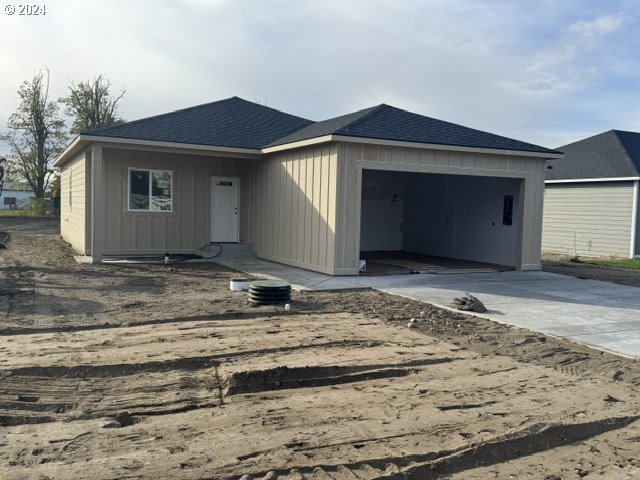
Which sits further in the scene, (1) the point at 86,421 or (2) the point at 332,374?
(2) the point at 332,374

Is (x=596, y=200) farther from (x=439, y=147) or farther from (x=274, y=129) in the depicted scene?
(x=274, y=129)

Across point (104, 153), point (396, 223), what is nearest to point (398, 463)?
point (104, 153)

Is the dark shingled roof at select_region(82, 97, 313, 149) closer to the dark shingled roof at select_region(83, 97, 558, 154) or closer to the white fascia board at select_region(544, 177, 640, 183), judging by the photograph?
the dark shingled roof at select_region(83, 97, 558, 154)

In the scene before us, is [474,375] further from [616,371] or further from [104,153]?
[104,153]

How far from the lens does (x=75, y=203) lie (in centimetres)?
1848

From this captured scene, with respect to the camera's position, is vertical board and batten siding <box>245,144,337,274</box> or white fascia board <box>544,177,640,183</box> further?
white fascia board <box>544,177,640,183</box>

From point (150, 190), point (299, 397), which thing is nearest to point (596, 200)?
point (150, 190)

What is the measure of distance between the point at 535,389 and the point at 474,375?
1.98 feet

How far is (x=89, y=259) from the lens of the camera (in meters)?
14.9

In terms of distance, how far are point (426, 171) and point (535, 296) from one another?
3.74 metres

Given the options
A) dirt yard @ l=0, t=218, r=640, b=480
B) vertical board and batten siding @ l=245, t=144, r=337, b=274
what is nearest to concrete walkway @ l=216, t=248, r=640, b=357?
vertical board and batten siding @ l=245, t=144, r=337, b=274

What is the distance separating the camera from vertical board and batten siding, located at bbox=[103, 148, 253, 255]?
15.8m

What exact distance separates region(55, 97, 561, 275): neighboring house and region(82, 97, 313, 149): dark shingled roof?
0.18 ft

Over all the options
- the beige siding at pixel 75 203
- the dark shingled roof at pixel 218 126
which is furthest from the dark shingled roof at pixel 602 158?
the beige siding at pixel 75 203
